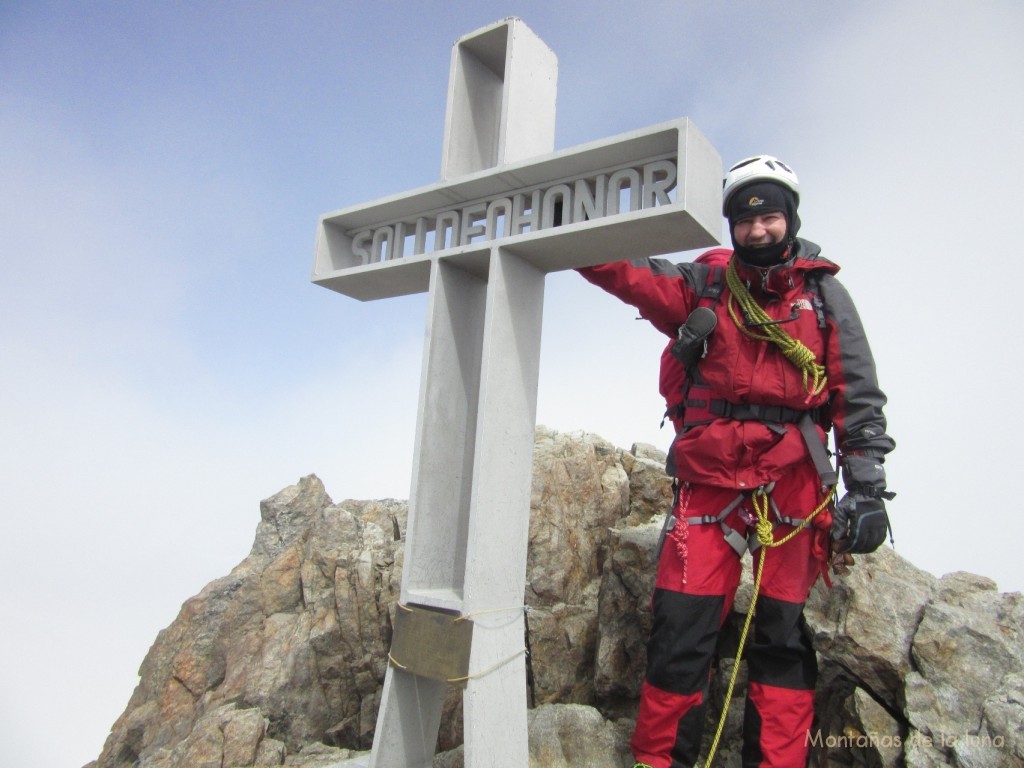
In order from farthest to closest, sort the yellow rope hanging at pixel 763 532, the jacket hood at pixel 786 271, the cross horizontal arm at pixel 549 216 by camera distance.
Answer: the jacket hood at pixel 786 271 → the yellow rope hanging at pixel 763 532 → the cross horizontal arm at pixel 549 216

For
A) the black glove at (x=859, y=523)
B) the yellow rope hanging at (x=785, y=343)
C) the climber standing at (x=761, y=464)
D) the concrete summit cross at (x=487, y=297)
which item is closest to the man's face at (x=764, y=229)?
the climber standing at (x=761, y=464)

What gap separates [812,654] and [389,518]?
4.38 m

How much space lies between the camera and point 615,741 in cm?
508

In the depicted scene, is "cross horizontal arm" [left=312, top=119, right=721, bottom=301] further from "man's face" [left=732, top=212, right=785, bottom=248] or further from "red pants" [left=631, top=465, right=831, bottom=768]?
"red pants" [left=631, top=465, right=831, bottom=768]

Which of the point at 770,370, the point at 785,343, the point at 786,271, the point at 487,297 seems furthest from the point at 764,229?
the point at 487,297

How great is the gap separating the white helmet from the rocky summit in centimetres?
265

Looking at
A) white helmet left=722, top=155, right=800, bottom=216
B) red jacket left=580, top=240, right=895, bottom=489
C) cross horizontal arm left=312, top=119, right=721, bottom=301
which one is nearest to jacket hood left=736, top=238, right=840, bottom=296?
red jacket left=580, top=240, right=895, bottom=489

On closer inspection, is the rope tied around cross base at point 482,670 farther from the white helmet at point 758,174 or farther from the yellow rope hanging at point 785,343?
the white helmet at point 758,174

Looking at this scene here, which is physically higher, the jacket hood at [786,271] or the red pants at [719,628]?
Answer: the jacket hood at [786,271]

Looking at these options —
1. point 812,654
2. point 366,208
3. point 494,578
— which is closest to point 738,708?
point 812,654

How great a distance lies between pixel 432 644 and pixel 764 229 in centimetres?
318

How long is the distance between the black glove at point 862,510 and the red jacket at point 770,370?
4.8 inches

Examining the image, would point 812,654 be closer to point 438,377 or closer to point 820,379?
point 820,379

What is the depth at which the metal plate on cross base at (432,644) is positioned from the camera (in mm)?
4172
